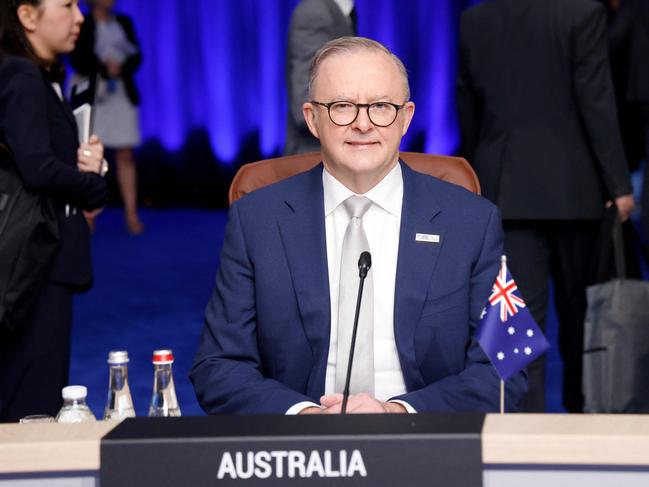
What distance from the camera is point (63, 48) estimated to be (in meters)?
3.18

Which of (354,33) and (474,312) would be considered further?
(354,33)

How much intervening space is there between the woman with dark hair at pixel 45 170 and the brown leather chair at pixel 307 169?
2.43ft

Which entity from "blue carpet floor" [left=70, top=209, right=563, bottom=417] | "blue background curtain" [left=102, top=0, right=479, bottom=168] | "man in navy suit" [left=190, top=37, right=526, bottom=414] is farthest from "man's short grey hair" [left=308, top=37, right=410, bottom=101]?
"blue background curtain" [left=102, top=0, right=479, bottom=168]

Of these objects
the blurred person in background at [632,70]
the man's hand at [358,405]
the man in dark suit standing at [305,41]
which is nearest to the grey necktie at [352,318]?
the man's hand at [358,405]

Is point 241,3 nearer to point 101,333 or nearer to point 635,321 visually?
point 101,333

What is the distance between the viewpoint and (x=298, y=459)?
4.15ft

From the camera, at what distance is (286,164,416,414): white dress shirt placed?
2.21 meters

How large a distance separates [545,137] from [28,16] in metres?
1.66

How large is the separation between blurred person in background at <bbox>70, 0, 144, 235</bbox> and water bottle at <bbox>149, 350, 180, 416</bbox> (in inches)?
247

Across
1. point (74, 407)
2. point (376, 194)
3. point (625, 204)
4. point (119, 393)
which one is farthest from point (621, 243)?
point (74, 407)

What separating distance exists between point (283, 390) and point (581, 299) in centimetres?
200

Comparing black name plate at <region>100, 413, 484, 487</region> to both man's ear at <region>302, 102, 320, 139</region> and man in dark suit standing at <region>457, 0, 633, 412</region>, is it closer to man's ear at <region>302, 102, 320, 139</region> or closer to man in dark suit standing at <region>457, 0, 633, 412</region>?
man's ear at <region>302, 102, 320, 139</region>

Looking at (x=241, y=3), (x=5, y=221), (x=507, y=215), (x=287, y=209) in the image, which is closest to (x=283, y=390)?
(x=287, y=209)

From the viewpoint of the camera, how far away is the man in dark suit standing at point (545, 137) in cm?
361
